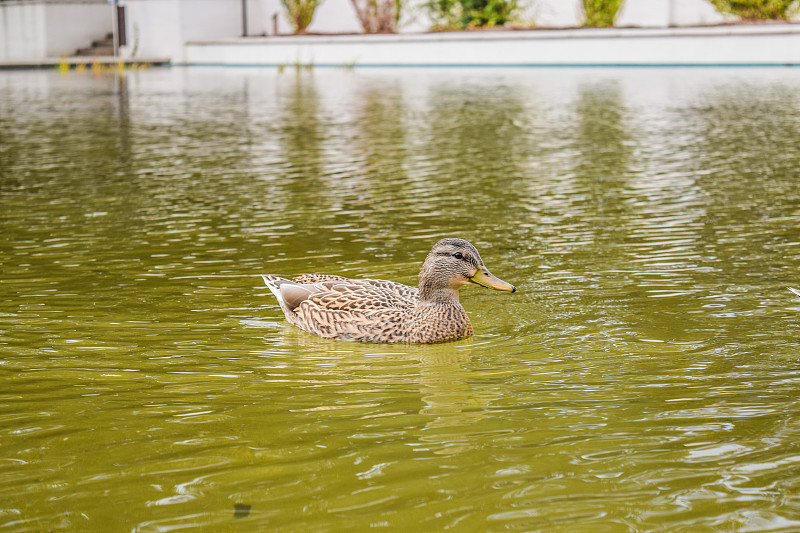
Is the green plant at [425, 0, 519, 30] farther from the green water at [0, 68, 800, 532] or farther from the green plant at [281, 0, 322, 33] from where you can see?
the green water at [0, 68, 800, 532]

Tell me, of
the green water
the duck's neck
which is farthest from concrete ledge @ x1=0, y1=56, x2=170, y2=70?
the duck's neck

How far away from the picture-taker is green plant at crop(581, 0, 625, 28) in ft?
131

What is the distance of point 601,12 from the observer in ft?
132

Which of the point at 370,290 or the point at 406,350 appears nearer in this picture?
the point at 406,350

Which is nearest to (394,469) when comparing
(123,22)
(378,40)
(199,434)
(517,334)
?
(199,434)

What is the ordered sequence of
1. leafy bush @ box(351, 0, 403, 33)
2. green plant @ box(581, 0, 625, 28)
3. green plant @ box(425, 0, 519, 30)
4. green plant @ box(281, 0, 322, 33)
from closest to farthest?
green plant @ box(581, 0, 625, 28) < green plant @ box(425, 0, 519, 30) < leafy bush @ box(351, 0, 403, 33) < green plant @ box(281, 0, 322, 33)

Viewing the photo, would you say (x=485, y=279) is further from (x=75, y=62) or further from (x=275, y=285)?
(x=75, y=62)

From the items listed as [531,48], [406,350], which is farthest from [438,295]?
[531,48]

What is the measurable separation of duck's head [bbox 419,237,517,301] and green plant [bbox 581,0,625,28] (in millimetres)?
34498

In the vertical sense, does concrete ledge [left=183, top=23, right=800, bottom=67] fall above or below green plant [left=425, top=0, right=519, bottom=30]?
below

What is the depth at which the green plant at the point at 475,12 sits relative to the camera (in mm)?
42438

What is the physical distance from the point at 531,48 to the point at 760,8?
25.5 feet

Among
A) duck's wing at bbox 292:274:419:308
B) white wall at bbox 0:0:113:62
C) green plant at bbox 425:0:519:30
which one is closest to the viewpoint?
duck's wing at bbox 292:274:419:308

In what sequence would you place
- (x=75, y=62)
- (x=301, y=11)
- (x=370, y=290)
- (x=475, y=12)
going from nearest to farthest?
(x=370, y=290) → (x=475, y=12) → (x=75, y=62) → (x=301, y=11)
